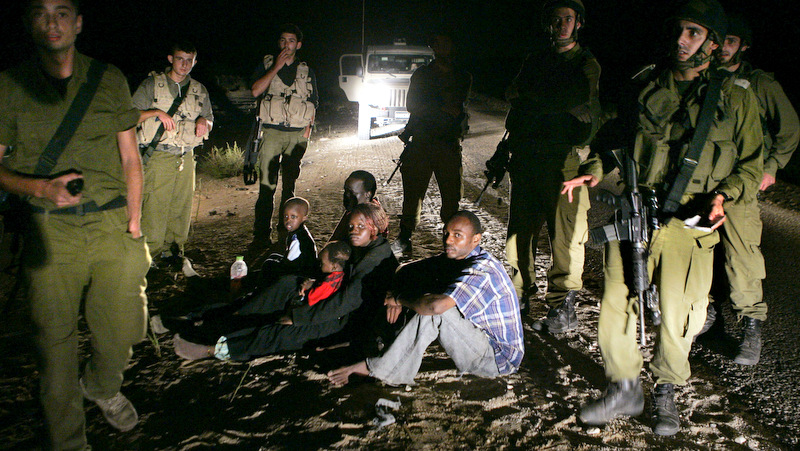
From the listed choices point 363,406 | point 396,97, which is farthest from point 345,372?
point 396,97

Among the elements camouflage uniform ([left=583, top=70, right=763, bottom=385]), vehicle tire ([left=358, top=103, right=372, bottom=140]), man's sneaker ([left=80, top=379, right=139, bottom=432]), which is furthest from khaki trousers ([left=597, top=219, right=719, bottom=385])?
vehicle tire ([left=358, top=103, right=372, bottom=140])

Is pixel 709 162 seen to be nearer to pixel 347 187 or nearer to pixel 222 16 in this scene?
pixel 347 187

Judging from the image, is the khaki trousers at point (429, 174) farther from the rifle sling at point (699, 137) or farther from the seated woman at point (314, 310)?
the rifle sling at point (699, 137)

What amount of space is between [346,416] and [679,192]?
201 cm

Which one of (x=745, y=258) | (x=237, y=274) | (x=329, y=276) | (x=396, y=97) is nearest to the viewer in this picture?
(x=745, y=258)

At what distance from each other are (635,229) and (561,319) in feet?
4.07

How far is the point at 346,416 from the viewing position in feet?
8.69

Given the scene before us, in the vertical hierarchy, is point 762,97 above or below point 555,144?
above

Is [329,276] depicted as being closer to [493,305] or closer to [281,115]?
[493,305]

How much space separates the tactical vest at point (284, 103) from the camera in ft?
16.9

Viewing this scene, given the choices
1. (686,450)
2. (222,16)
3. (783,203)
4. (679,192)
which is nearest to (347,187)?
(679,192)

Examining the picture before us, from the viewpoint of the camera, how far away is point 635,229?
253cm

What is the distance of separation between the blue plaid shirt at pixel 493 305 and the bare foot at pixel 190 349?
156cm

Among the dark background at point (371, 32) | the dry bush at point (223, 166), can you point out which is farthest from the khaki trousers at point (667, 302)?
the dry bush at point (223, 166)
